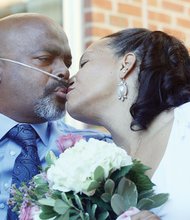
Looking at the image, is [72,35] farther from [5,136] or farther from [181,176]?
[181,176]

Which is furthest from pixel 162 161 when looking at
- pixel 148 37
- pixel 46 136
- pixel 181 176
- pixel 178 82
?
pixel 46 136

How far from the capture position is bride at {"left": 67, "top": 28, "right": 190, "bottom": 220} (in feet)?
8.82

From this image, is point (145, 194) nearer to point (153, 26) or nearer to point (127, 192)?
point (127, 192)

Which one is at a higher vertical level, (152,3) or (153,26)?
(152,3)

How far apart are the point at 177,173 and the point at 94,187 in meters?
0.32

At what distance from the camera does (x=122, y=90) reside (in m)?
2.87

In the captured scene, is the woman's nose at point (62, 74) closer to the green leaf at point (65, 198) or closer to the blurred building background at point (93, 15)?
the blurred building background at point (93, 15)

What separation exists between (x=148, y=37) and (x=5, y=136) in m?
0.96

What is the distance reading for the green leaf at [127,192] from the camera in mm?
2443

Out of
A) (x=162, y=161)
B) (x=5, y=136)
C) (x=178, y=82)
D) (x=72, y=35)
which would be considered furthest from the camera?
(x=72, y=35)

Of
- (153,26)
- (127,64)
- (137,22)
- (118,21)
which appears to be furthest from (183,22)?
(127,64)

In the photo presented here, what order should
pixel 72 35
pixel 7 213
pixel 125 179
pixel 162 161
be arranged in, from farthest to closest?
1. pixel 72 35
2. pixel 7 213
3. pixel 162 161
4. pixel 125 179

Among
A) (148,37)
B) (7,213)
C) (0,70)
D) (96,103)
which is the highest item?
(148,37)

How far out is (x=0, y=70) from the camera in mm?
3730
